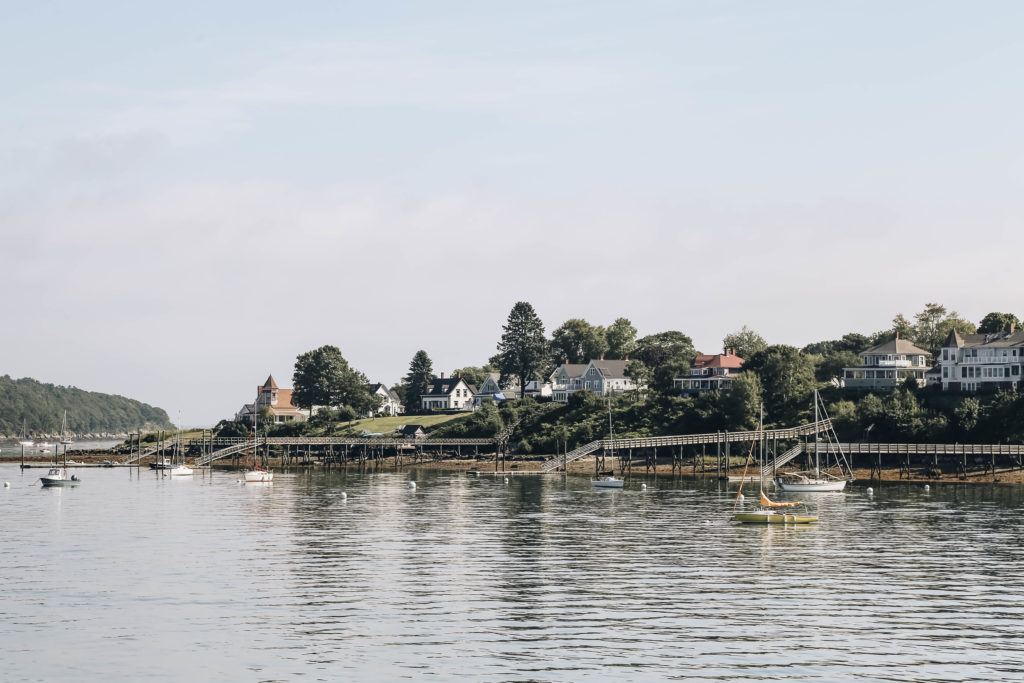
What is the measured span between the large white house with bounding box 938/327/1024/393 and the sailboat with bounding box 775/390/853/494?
72.5 feet

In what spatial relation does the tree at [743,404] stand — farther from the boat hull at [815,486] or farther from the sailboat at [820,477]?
the boat hull at [815,486]

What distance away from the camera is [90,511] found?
99.1m

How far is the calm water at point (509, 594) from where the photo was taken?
42.8 meters

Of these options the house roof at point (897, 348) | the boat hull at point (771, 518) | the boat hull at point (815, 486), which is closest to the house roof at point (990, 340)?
the house roof at point (897, 348)

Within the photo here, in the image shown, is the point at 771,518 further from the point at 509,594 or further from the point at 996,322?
the point at 996,322

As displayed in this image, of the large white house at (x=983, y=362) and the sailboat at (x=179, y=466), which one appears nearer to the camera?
the sailboat at (x=179, y=466)

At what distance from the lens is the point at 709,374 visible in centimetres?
19375

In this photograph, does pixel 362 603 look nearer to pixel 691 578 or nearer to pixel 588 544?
pixel 691 578

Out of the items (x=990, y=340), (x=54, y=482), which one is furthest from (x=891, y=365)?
(x=54, y=482)

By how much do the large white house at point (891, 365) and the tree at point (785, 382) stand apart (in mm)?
8073

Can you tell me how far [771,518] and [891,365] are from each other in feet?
317

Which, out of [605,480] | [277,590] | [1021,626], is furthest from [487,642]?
[605,480]

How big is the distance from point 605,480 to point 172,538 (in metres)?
55.0

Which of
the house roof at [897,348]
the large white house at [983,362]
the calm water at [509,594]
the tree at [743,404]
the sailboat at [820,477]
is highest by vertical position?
the house roof at [897,348]
